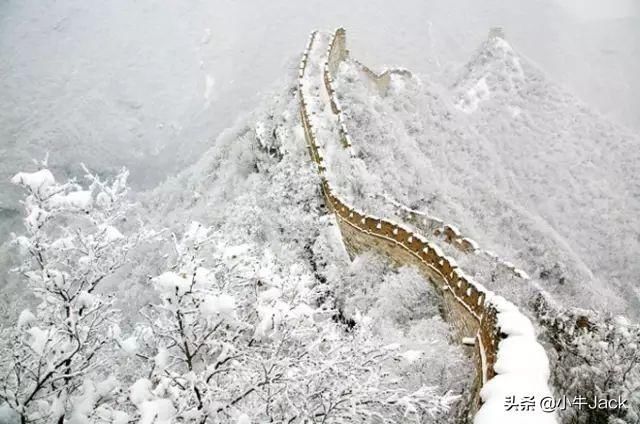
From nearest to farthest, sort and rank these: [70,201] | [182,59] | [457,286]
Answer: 1. [70,201]
2. [457,286]
3. [182,59]

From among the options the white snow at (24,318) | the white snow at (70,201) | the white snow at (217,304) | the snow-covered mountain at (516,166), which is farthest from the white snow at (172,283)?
the snow-covered mountain at (516,166)

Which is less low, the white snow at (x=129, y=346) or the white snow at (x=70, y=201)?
the white snow at (x=70, y=201)

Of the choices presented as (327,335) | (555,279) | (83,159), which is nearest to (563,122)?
(555,279)

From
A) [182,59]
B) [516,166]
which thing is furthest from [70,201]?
[182,59]

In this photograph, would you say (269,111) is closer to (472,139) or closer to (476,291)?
Answer: (472,139)

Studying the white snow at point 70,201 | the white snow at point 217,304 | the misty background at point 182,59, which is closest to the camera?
the white snow at point 217,304

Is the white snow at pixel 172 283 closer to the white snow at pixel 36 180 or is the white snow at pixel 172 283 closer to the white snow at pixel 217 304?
the white snow at pixel 217 304

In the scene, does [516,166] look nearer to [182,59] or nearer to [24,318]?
[24,318]
